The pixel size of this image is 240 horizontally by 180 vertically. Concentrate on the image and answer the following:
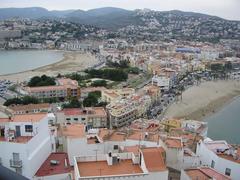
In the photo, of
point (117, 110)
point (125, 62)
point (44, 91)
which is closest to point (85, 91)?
point (44, 91)

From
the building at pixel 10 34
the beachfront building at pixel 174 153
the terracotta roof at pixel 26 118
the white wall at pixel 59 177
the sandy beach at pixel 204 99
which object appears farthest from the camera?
the building at pixel 10 34

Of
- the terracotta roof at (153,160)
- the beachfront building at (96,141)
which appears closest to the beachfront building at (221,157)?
the beachfront building at (96,141)

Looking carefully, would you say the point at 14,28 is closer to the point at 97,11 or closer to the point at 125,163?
the point at 125,163

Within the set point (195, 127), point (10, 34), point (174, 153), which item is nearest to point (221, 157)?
point (174, 153)

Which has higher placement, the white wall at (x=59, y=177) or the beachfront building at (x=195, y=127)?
the white wall at (x=59, y=177)

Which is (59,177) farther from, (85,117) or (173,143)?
(85,117)

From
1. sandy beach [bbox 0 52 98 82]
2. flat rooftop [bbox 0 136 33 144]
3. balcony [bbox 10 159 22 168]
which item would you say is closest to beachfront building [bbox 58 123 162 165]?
flat rooftop [bbox 0 136 33 144]

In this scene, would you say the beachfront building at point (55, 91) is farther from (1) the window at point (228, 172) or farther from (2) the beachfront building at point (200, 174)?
(2) the beachfront building at point (200, 174)
